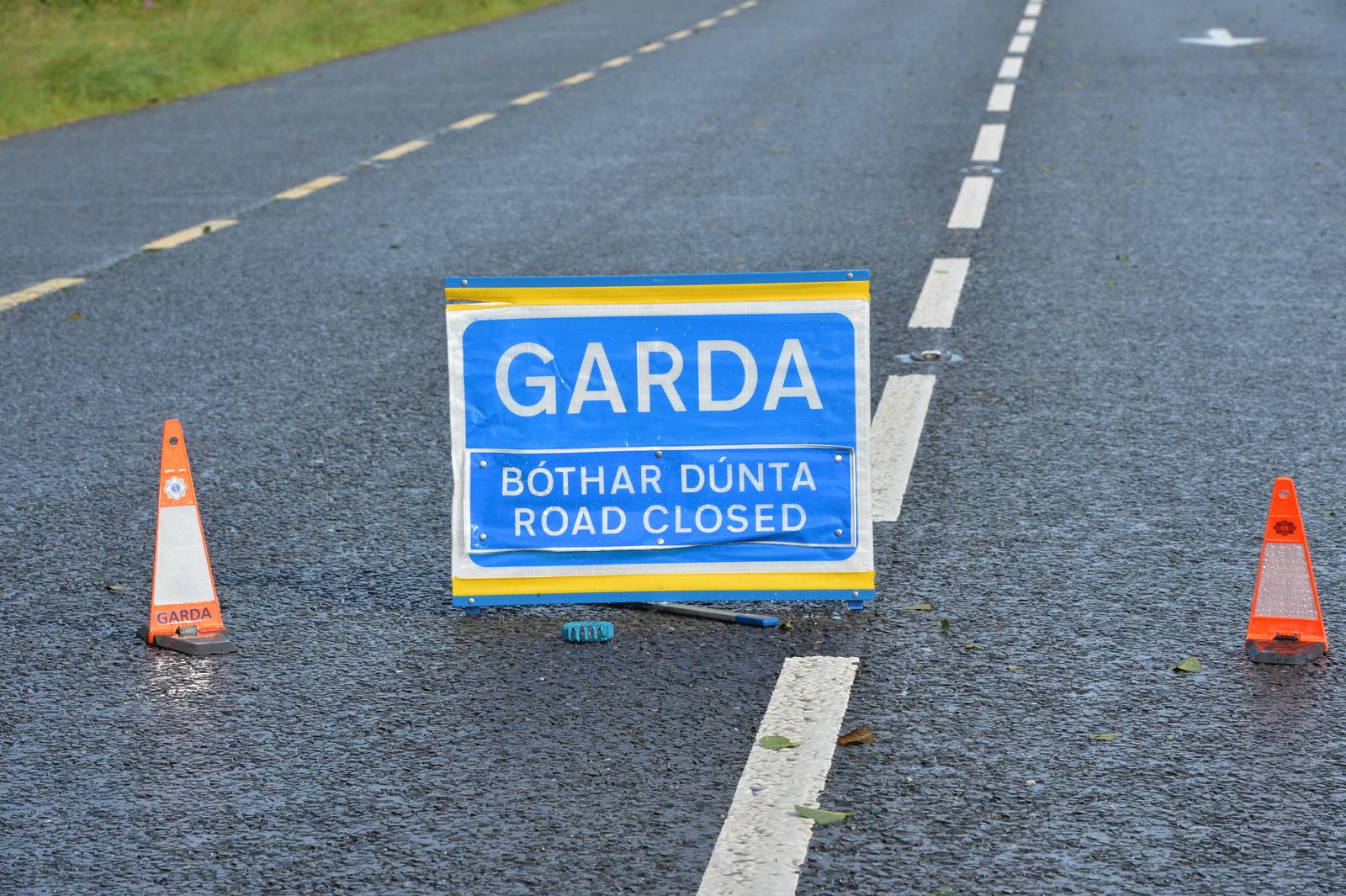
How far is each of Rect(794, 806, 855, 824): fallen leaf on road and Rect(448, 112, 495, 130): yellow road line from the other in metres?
11.4

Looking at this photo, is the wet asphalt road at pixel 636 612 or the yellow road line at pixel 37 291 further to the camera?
the yellow road line at pixel 37 291

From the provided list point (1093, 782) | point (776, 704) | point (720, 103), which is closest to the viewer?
point (1093, 782)

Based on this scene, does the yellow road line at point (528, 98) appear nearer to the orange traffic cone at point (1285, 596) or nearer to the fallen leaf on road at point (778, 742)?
the orange traffic cone at point (1285, 596)

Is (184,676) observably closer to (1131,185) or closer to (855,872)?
(855,872)

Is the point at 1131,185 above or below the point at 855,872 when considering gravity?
below

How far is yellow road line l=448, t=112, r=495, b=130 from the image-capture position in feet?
46.4

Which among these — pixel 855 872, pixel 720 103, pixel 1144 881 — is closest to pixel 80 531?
pixel 855 872

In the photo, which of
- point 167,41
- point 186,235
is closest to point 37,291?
point 186,235

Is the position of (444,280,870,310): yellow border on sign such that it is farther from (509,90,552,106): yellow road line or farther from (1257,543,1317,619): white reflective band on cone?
(509,90,552,106): yellow road line

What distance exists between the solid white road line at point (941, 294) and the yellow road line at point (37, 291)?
3.84m

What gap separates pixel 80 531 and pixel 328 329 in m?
2.64

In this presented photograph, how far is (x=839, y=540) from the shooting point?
172 inches


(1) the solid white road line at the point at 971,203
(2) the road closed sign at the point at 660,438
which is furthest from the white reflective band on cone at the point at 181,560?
(1) the solid white road line at the point at 971,203

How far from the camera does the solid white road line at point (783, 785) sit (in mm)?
3020
